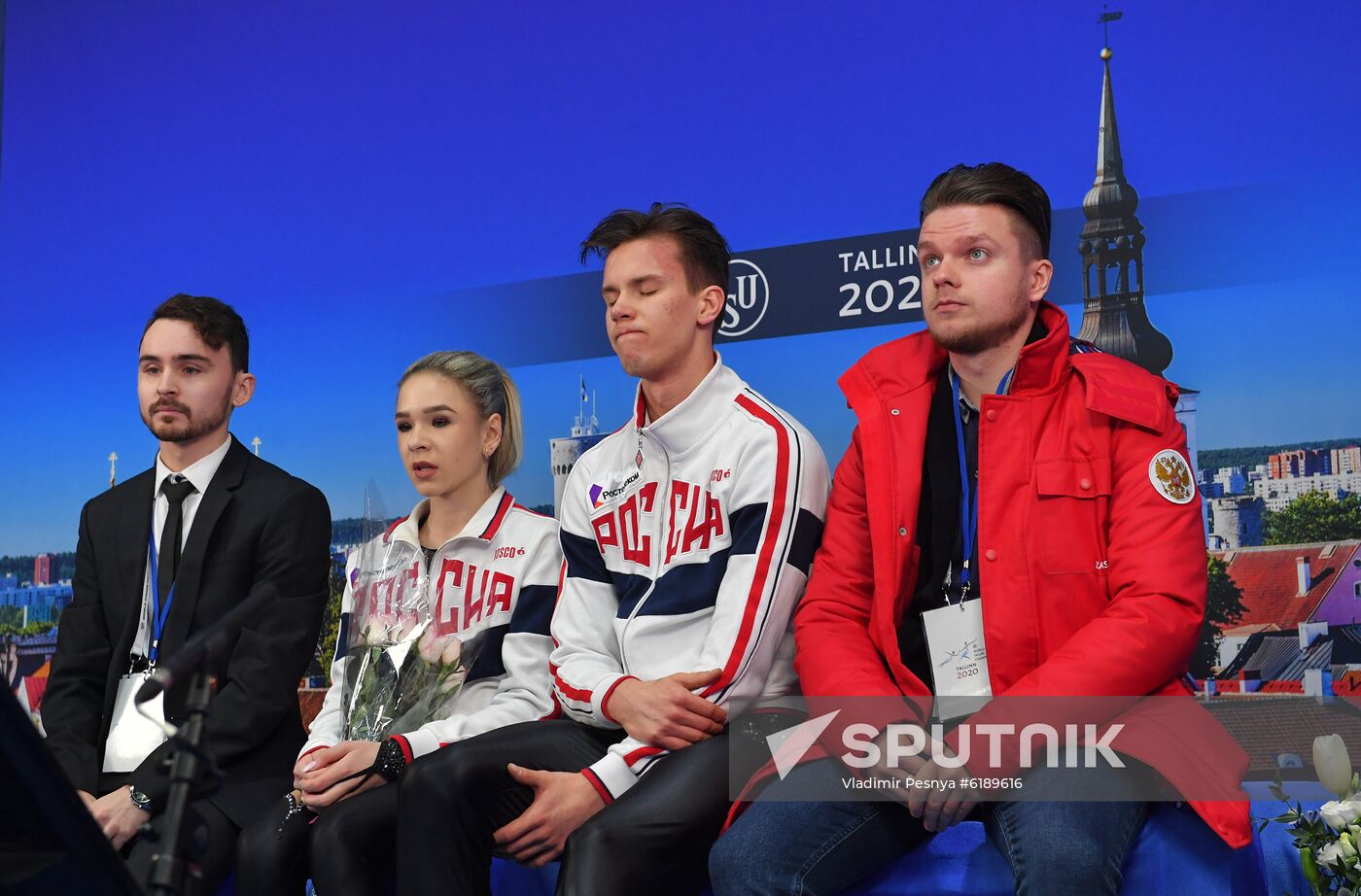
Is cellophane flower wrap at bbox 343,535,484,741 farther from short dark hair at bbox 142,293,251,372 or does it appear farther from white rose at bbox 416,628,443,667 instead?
short dark hair at bbox 142,293,251,372

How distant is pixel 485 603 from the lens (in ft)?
8.86

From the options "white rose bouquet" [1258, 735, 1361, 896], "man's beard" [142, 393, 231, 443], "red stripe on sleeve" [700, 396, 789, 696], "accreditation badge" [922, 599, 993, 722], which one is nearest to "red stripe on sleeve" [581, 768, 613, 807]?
"red stripe on sleeve" [700, 396, 789, 696]

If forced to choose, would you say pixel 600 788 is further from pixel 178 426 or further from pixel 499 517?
pixel 178 426

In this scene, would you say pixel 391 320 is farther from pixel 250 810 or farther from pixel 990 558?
pixel 990 558

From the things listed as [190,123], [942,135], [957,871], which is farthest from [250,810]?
[190,123]

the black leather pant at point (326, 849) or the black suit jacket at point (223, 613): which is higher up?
the black suit jacket at point (223, 613)

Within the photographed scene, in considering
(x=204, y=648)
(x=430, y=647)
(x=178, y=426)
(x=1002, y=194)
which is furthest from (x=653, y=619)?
(x=178, y=426)

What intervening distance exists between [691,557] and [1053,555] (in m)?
0.67

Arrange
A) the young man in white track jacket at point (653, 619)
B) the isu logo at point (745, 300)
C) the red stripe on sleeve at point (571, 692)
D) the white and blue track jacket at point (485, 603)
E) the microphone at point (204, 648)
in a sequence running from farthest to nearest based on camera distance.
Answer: the isu logo at point (745, 300) → the white and blue track jacket at point (485, 603) → the red stripe on sleeve at point (571, 692) → the young man in white track jacket at point (653, 619) → the microphone at point (204, 648)

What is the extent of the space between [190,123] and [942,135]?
263 centimetres

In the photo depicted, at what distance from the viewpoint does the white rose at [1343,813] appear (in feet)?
6.26

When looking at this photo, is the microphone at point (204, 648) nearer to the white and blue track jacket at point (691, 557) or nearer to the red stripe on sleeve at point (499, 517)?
the white and blue track jacket at point (691, 557)

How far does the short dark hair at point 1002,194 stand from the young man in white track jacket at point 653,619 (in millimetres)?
532

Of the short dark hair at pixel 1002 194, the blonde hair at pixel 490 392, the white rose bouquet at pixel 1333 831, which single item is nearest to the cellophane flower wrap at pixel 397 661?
the blonde hair at pixel 490 392
